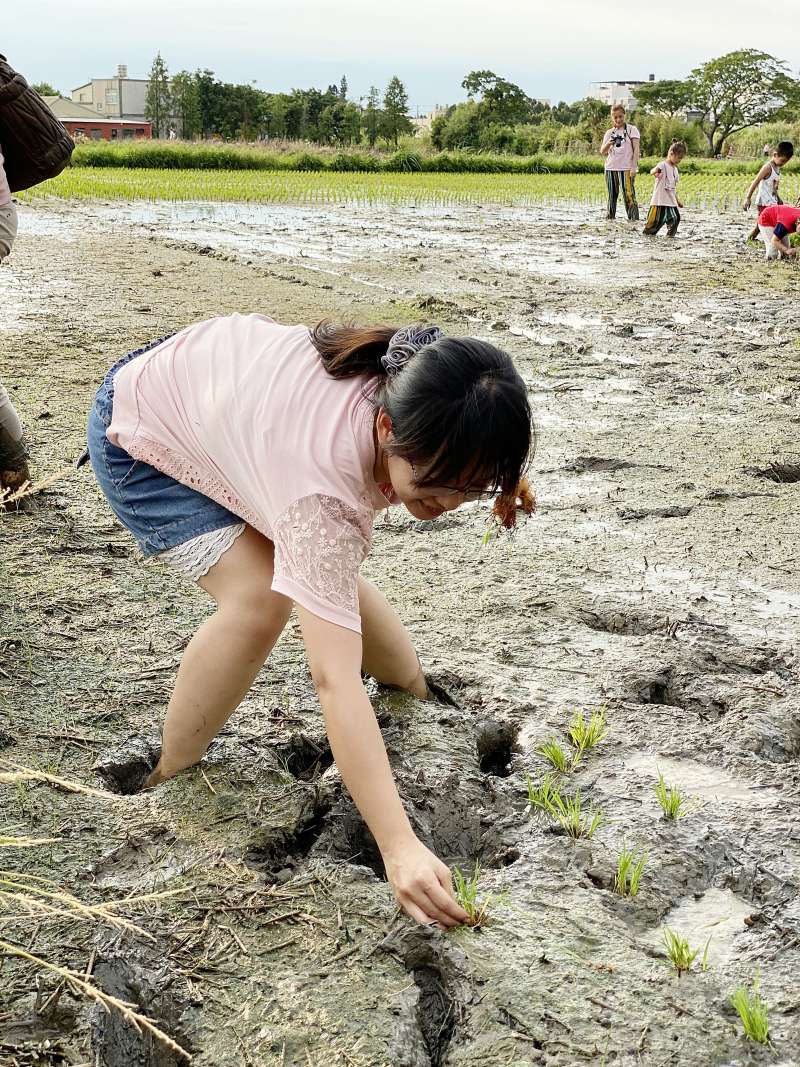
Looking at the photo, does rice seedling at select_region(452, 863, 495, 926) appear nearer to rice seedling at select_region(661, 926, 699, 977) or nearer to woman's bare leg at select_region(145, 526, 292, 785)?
rice seedling at select_region(661, 926, 699, 977)

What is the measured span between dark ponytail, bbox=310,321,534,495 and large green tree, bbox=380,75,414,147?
2094 inches

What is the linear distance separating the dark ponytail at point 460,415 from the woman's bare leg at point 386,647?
25.2 inches

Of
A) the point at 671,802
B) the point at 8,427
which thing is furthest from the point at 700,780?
the point at 8,427

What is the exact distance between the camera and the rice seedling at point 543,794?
2092mm

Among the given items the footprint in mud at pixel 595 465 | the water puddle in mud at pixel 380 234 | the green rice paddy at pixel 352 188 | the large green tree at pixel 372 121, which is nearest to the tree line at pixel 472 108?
the large green tree at pixel 372 121

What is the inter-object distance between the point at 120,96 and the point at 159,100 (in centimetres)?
2670

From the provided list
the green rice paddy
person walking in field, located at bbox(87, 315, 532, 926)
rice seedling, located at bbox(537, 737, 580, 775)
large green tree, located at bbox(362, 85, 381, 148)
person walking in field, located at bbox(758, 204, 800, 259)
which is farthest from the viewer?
large green tree, located at bbox(362, 85, 381, 148)

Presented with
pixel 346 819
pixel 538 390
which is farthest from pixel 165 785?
pixel 538 390

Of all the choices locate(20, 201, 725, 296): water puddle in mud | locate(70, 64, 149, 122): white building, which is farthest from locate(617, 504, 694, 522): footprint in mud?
locate(70, 64, 149, 122): white building

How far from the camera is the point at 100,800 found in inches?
82.9

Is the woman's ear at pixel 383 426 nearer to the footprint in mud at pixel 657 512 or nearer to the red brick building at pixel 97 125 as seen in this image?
the footprint in mud at pixel 657 512

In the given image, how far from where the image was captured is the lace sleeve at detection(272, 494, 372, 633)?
171 cm

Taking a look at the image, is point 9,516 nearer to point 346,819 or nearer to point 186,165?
point 346,819

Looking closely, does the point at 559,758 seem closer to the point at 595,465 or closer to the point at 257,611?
the point at 257,611
